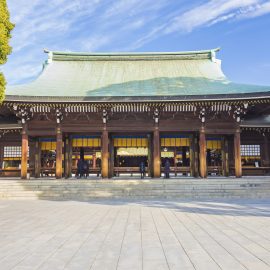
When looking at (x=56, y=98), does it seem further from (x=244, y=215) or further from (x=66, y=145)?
(x=244, y=215)

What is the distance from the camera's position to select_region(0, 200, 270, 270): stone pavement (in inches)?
220

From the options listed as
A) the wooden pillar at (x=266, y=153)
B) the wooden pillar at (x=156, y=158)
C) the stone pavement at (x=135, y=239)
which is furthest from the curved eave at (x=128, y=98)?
the stone pavement at (x=135, y=239)

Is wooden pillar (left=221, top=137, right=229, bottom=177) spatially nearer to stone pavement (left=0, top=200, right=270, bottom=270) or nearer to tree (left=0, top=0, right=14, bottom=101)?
stone pavement (left=0, top=200, right=270, bottom=270)

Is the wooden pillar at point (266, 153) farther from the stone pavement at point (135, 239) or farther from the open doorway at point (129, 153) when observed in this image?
the stone pavement at point (135, 239)

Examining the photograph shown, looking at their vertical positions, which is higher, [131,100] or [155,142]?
[131,100]

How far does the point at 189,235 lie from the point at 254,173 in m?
17.1

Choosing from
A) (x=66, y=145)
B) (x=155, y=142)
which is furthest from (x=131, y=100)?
(x=66, y=145)

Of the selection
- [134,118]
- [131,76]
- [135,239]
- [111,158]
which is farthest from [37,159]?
[135,239]

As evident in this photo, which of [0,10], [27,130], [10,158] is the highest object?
[0,10]

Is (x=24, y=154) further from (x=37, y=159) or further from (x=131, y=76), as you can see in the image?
(x=131, y=76)

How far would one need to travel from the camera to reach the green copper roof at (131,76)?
2056 centimetres

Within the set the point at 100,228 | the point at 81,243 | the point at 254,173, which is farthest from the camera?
the point at 254,173

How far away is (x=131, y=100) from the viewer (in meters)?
19.3

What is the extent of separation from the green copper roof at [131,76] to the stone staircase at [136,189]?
5.63 metres
